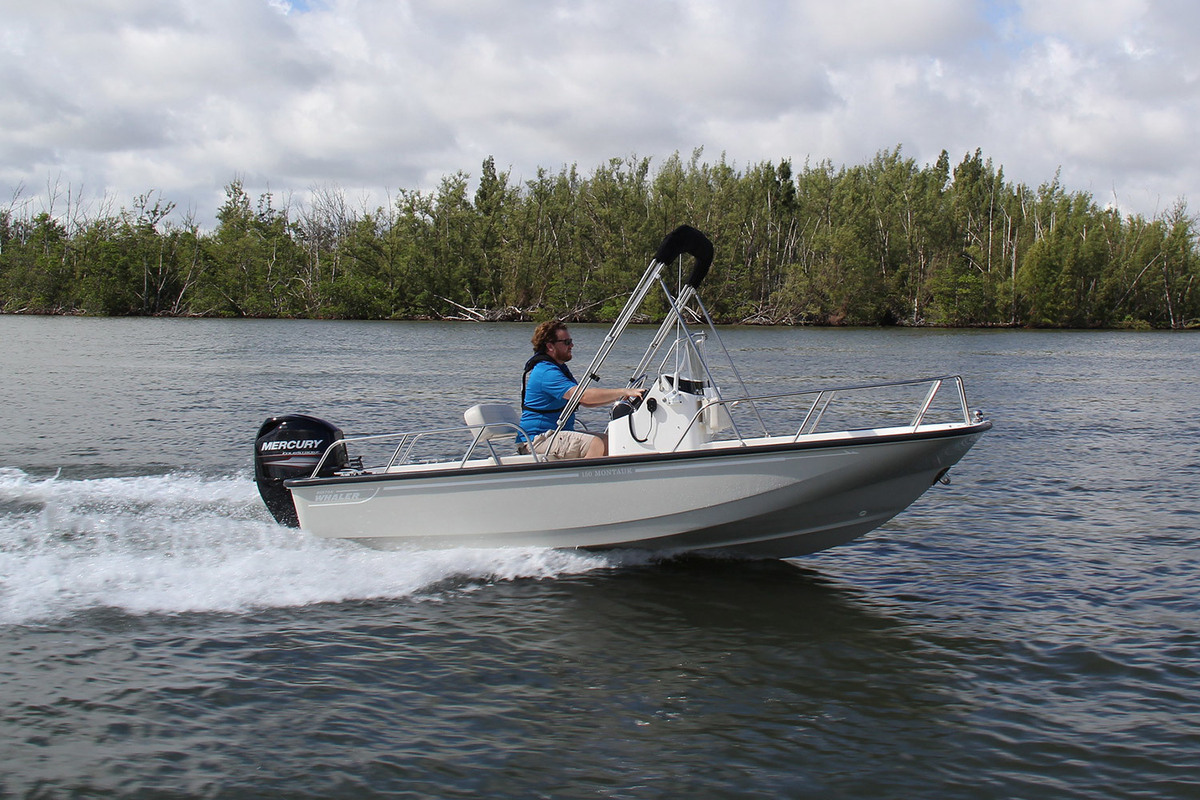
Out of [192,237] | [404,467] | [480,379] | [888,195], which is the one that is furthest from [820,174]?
[404,467]

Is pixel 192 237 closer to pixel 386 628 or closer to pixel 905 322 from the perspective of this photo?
pixel 905 322

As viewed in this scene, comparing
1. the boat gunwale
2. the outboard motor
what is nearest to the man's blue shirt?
the boat gunwale

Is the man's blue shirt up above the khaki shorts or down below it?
above

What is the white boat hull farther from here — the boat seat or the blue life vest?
the blue life vest

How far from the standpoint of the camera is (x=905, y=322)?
3187 inches

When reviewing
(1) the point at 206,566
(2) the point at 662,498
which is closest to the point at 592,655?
(2) the point at 662,498

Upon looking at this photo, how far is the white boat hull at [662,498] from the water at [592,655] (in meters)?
0.32

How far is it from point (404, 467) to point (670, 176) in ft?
246

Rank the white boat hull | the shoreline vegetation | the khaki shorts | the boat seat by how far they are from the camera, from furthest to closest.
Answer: the shoreline vegetation < the boat seat < the khaki shorts < the white boat hull

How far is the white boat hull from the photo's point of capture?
8.02 m

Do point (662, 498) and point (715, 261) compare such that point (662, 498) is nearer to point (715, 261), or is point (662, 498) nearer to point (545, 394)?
point (545, 394)

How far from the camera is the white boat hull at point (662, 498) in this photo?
26.3ft

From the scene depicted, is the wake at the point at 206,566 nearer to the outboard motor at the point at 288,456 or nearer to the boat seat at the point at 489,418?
the outboard motor at the point at 288,456

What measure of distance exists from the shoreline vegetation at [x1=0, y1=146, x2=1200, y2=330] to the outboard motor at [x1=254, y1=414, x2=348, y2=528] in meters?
67.0
